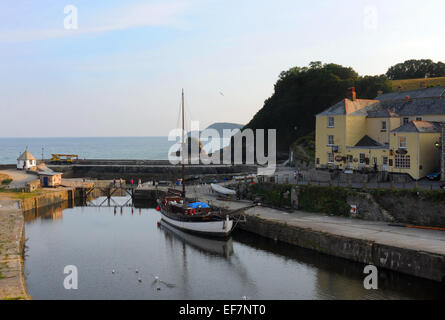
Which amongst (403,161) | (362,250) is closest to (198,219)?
(362,250)

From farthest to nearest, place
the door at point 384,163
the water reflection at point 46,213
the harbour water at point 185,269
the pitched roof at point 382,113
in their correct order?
the water reflection at point 46,213, the pitched roof at point 382,113, the door at point 384,163, the harbour water at point 185,269

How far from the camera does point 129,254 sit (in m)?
31.5

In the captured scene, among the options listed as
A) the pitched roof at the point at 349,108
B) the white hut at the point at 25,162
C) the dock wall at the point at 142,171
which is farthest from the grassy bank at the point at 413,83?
the white hut at the point at 25,162

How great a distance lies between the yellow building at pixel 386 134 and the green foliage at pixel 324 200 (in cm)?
582

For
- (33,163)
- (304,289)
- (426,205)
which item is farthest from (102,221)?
(33,163)

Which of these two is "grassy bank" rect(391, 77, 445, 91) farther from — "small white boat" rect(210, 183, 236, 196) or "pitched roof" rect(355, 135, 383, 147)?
"small white boat" rect(210, 183, 236, 196)

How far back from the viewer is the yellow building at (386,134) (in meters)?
36.5

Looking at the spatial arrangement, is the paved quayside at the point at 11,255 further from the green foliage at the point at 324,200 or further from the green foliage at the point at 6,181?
the green foliage at the point at 324,200

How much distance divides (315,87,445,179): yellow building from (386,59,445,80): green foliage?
164 feet

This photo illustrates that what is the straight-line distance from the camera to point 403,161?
1471 inches

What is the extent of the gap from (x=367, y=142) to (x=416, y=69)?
201ft

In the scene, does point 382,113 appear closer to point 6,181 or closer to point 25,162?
point 6,181
